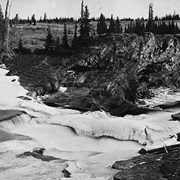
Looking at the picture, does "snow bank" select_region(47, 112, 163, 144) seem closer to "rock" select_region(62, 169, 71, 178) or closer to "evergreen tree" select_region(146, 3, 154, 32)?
"rock" select_region(62, 169, 71, 178)

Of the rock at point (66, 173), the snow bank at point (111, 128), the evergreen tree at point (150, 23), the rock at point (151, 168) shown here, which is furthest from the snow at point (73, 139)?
the evergreen tree at point (150, 23)

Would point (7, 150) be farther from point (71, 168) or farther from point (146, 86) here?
point (146, 86)

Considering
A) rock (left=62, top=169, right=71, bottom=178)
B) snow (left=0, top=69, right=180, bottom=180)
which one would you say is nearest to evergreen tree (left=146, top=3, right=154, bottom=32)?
snow (left=0, top=69, right=180, bottom=180)

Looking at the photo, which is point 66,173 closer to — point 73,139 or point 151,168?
→ point 151,168

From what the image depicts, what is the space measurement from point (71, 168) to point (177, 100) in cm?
2250

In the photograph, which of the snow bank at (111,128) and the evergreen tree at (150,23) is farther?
the evergreen tree at (150,23)

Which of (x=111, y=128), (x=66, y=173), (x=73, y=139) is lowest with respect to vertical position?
(x=73, y=139)

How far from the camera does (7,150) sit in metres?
15.6

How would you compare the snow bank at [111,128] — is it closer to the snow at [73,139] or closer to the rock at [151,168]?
the snow at [73,139]

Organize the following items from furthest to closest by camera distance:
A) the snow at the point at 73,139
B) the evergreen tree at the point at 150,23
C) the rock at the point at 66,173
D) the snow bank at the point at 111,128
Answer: the evergreen tree at the point at 150,23
the snow bank at the point at 111,128
the snow at the point at 73,139
the rock at the point at 66,173

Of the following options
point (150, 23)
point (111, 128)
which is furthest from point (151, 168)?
point (150, 23)

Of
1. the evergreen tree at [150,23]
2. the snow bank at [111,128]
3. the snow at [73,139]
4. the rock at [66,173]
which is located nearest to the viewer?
the rock at [66,173]

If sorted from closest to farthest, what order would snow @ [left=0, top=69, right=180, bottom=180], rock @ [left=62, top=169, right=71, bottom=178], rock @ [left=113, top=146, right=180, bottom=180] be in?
rock @ [left=113, top=146, right=180, bottom=180]
rock @ [left=62, top=169, right=71, bottom=178]
snow @ [left=0, top=69, right=180, bottom=180]

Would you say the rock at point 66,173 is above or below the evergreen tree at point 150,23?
below
